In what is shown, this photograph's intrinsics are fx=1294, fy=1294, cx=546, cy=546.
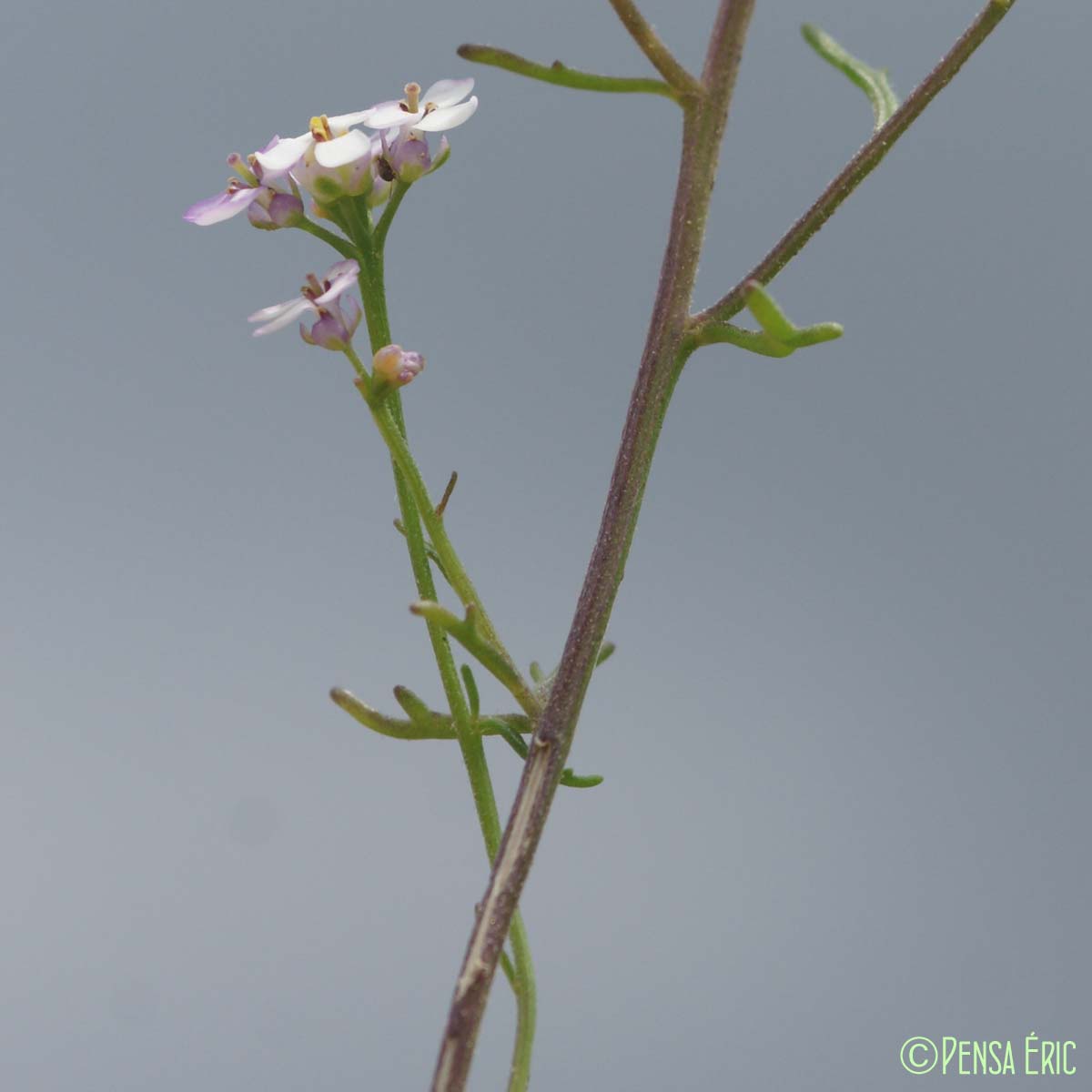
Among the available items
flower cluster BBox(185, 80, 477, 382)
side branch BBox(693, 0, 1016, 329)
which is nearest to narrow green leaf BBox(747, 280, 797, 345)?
side branch BBox(693, 0, 1016, 329)

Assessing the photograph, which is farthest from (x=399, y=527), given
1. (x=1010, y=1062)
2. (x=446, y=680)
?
(x=1010, y=1062)

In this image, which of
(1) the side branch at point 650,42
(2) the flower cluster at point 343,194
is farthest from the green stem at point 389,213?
(1) the side branch at point 650,42

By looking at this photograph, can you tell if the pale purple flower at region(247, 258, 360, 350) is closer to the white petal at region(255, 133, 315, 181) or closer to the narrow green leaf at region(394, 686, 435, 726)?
the white petal at region(255, 133, 315, 181)

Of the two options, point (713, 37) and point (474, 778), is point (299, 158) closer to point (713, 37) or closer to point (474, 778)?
point (713, 37)

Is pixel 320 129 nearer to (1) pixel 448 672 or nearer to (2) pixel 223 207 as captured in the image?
(2) pixel 223 207

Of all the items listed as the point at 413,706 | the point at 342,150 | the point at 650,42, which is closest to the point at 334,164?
the point at 342,150

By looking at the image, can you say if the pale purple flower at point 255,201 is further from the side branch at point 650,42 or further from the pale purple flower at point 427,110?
the side branch at point 650,42

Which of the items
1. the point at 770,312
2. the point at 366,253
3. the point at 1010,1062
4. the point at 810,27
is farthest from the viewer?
the point at 1010,1062
